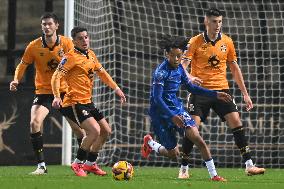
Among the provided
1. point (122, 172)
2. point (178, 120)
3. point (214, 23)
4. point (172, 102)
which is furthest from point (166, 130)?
point (214, 23)

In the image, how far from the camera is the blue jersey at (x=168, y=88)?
10.9 meters

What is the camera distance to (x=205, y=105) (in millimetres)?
11812

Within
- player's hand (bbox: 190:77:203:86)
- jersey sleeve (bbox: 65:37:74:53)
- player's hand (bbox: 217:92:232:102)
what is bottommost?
player's hand (bbox: 217:92:232:102)

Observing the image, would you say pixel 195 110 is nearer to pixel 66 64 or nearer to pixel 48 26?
pixel 66 64

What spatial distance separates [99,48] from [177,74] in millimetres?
4506

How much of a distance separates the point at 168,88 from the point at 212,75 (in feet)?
2.82

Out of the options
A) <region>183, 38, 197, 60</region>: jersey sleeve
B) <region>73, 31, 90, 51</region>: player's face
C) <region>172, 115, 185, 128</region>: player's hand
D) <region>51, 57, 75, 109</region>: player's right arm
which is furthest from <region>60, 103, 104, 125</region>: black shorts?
<region>172, 115, 185, 128</region>: player's hand

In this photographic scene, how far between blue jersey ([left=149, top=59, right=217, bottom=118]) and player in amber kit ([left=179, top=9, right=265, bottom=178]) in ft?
1.75

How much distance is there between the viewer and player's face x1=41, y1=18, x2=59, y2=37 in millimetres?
12414

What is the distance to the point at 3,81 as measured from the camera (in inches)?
606

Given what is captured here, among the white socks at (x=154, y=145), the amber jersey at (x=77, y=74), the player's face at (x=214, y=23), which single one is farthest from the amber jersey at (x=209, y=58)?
the amber jersey at (x=77, y=74)

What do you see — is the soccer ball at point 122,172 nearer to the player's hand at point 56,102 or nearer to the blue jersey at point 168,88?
the blue jersey at point 168,88

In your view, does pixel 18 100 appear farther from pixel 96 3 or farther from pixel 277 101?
pixel 277 101

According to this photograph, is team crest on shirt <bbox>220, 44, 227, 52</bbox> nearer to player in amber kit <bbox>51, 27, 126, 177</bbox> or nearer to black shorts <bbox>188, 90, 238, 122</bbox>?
black shorts <bbox>188, 90, 238, 122</bbox>
